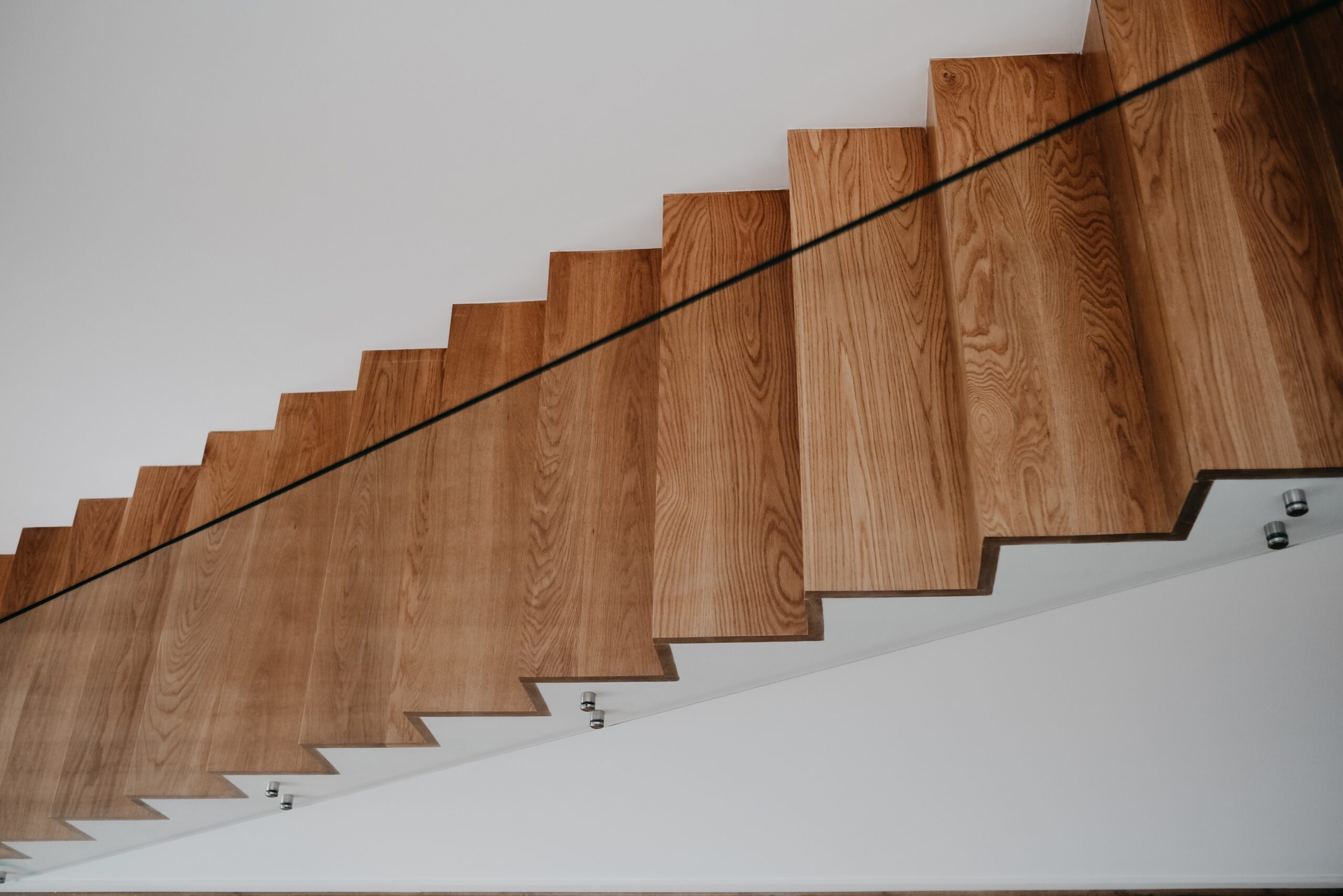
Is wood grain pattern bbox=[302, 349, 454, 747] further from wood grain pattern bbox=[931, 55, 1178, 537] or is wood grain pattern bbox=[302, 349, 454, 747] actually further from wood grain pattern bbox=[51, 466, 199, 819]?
wood grain pattern bbox=[931, 55, 1178, 537]

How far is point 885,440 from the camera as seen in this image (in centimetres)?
140

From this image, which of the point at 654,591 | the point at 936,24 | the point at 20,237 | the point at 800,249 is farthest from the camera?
the point at 20,237

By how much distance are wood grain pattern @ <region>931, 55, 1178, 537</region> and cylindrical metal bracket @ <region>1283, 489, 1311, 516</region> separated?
4.8 inches

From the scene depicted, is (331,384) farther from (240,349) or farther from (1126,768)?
(1126,768)

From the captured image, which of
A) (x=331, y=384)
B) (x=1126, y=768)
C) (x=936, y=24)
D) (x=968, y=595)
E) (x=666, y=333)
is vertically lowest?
(x=1126, y=768)

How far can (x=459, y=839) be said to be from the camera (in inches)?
88.0

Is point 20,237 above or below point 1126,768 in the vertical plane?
above

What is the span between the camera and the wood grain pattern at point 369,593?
125 cm

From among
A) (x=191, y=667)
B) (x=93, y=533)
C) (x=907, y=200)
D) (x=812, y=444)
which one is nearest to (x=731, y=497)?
(x=812, y=444)

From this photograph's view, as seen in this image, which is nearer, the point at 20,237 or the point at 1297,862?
the point at 1297,862

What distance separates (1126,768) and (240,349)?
2350 mm

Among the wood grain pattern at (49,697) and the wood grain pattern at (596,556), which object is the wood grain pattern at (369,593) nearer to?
the wood grain pattern at (596,556)

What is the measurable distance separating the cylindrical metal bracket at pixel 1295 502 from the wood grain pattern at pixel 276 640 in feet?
3.81

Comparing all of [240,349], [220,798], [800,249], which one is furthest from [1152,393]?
[240,349]
